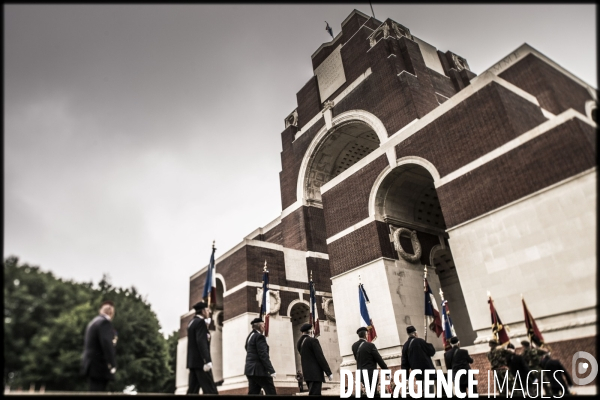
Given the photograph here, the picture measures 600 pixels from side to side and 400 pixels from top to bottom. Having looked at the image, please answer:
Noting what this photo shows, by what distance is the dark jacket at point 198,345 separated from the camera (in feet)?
23.3

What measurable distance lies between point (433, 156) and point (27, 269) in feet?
39.3

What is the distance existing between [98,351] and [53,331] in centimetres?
64

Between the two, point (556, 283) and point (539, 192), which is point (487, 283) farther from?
point (539, 192)

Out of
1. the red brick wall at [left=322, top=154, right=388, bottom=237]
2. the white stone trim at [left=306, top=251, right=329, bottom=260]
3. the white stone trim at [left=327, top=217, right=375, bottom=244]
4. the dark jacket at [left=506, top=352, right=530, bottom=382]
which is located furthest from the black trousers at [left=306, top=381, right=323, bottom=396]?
the white stone trim at [left=306, top=251, right=329, bottom=260]

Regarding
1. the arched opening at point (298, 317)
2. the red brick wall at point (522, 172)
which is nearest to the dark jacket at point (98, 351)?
the red brick wall at point (522, 172)

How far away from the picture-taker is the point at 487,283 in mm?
11023

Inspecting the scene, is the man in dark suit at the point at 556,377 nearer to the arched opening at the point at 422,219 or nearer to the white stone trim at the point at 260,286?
the arched opening at the point at 422,219

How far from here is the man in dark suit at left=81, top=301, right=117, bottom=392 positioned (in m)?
5.28

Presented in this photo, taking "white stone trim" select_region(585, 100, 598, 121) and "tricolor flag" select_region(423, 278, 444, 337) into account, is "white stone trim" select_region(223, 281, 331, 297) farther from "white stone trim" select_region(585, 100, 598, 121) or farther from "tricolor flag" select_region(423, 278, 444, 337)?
"white stone trim" select_region(585, 100, 598, 121)

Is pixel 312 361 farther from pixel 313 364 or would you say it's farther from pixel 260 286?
pixel 260 286

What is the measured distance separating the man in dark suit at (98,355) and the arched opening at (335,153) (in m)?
17.9

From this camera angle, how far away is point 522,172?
1085 centimetres

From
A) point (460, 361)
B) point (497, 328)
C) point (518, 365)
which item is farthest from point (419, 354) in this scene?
point (497, 328)

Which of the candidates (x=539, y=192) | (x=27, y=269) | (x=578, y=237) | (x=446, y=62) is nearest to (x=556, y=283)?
(x=578, y=237)
